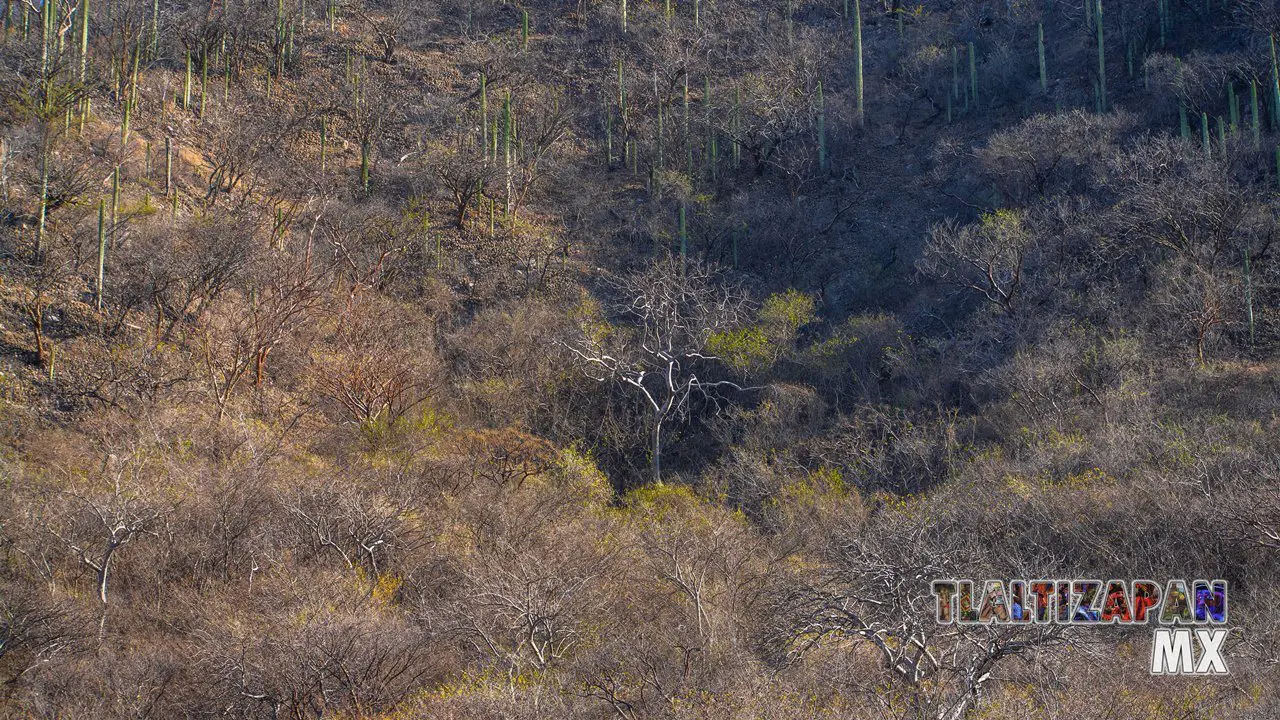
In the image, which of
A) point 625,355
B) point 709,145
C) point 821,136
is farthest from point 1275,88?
point 625,355

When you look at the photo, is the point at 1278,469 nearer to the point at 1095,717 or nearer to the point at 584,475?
the point at 1095,717

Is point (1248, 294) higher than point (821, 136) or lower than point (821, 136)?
lower

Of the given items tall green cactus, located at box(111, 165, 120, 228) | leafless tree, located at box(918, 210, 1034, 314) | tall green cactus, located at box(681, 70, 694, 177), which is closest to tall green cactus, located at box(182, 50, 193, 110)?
tall green cactus, located at box(111, 165, 120, 228)

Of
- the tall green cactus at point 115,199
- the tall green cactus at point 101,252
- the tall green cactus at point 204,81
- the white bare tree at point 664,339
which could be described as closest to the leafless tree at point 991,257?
the tall green cactus at point 101,252

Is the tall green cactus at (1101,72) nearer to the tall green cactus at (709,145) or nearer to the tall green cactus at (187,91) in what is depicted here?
the tall green cactus at (709,145)

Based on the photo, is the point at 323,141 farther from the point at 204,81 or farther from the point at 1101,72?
the point at 1101,72

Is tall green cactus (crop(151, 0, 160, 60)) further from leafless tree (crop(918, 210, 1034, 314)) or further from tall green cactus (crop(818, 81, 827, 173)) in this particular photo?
leafless tree (crop(918, 210, 1034, 314))
